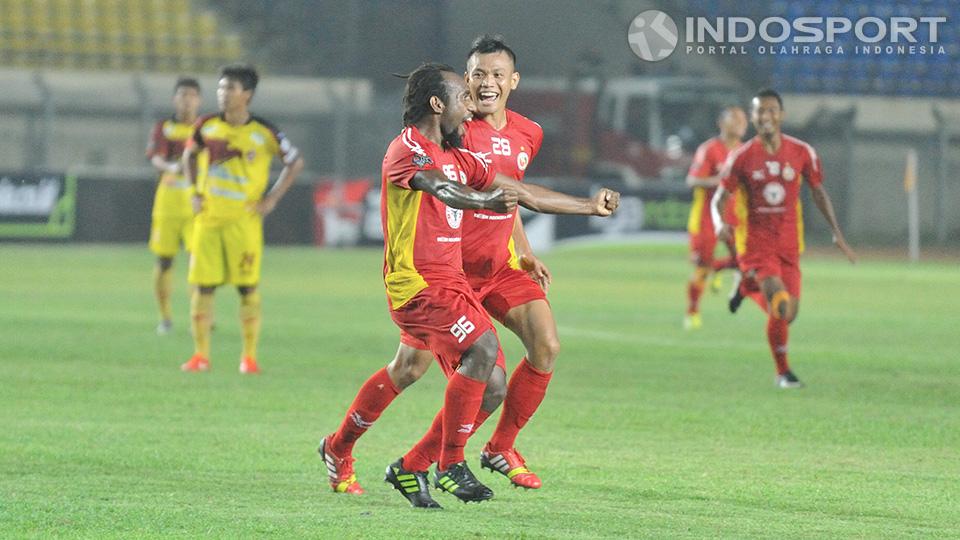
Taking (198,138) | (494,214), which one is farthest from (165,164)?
(494,214)

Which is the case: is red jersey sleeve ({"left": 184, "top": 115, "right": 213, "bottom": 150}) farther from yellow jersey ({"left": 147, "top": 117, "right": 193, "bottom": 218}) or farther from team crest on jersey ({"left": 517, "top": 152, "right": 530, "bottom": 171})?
team crest on jersey ({"left": 517, "top": 152, "right": 530, "bottom": 171})

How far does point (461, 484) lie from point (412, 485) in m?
0.19

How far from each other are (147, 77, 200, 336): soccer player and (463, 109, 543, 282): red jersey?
768 cm

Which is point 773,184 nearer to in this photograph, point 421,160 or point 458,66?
point 421,160

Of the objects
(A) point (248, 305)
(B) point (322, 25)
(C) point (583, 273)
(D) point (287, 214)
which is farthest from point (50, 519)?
(B) point (322, 25)

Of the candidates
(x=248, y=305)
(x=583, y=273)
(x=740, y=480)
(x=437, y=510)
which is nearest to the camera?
(x=437, y=510)

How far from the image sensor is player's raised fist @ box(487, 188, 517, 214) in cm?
625

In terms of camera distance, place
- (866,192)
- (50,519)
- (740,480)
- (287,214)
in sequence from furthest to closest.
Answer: (866,192) → (287,214) → (740,480) → (50,519)

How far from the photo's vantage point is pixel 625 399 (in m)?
10.9

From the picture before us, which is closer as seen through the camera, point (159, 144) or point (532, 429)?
point (532, 429)

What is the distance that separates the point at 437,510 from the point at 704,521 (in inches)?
40.8

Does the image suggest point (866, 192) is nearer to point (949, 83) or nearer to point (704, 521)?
point (949, 83)

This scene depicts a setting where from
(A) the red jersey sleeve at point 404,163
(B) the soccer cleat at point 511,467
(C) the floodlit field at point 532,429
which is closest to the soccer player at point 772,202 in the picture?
(C) the floodlit field at point 532,429

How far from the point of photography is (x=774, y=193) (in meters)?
12.2
